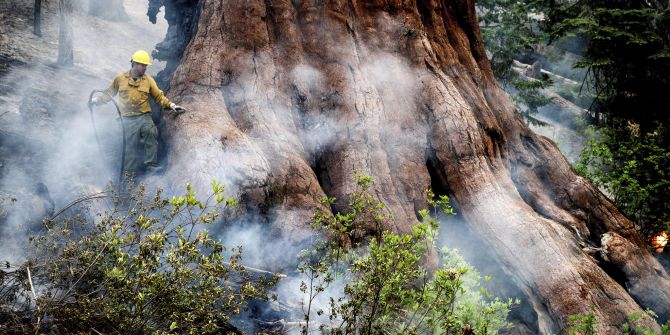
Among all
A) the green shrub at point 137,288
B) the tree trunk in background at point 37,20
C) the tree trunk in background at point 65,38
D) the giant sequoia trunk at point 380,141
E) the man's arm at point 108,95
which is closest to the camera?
the green shrub at point 137,288

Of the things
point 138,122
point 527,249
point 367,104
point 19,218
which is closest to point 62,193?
point 19,218

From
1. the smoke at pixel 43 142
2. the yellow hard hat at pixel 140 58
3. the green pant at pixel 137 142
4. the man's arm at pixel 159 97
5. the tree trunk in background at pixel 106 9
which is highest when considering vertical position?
the yellow hard hat at pixel 140 58

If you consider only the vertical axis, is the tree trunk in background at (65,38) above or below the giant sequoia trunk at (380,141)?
below

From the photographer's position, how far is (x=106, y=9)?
64.3 feet

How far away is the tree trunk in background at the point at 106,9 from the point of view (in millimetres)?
19422

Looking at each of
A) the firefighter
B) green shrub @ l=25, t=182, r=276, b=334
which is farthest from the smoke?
green shrub @ l=25, t=182, r=276, b=334

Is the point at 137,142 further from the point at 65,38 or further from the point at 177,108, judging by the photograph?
the point at 65,38

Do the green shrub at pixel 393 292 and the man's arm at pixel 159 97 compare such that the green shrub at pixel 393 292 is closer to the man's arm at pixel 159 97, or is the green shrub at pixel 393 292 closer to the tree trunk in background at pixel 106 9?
the man's arm at pixel 159 97

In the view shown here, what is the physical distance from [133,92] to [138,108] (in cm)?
19

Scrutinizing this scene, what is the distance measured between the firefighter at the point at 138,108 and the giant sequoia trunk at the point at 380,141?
0.28 m

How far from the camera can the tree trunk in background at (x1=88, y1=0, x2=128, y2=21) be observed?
19.4 meters

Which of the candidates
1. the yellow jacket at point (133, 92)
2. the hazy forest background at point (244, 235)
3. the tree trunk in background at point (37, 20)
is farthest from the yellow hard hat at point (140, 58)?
the tree trunk in background at point (37, 20)

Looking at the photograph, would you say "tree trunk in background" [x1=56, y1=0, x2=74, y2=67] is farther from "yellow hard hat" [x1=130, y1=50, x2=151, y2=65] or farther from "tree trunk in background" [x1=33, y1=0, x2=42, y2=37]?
"yellow hard hat" [x1=130, y1=50, x2=151, y2=65]

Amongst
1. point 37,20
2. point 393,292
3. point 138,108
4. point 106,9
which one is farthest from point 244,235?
point 106,9
